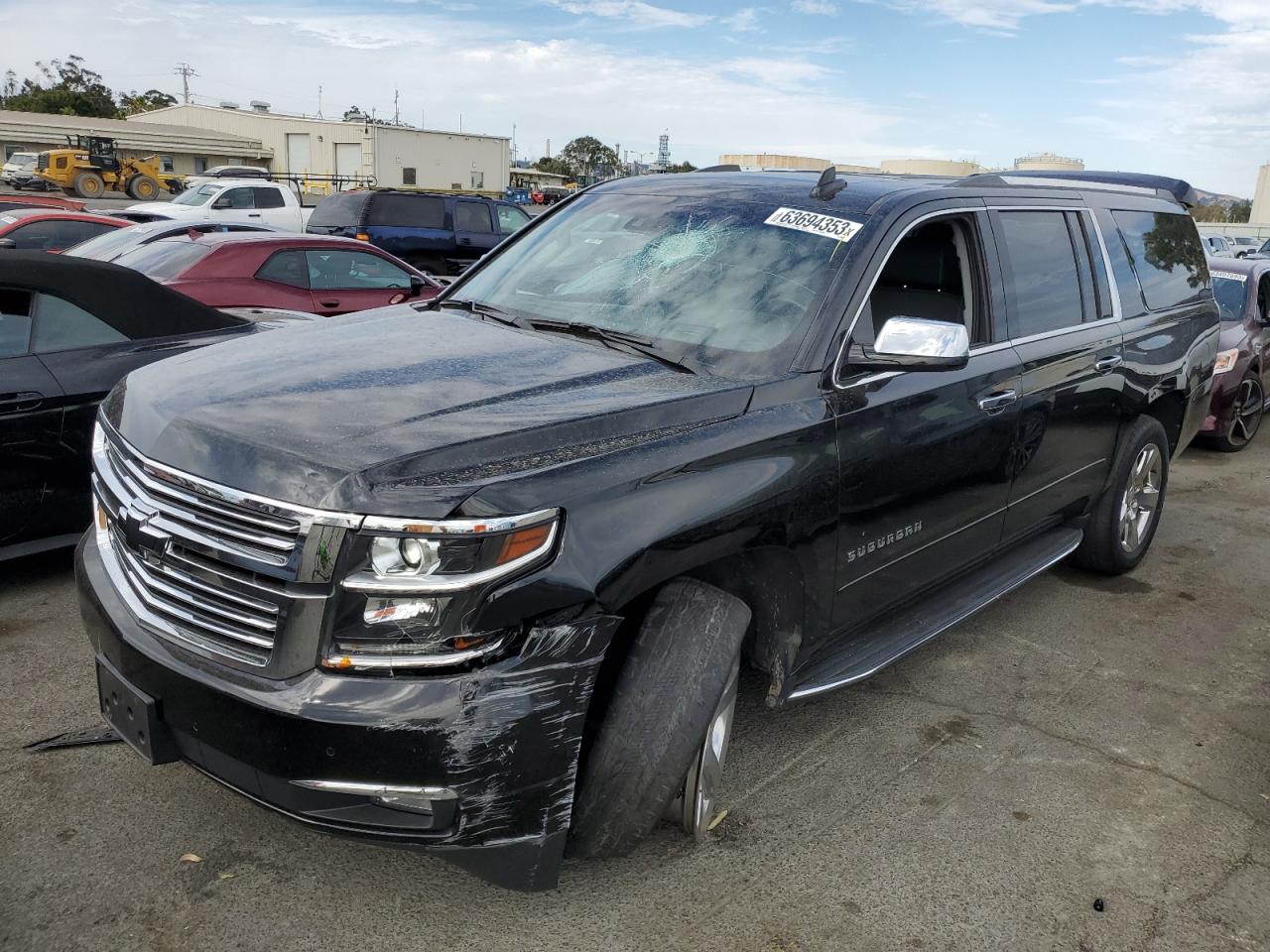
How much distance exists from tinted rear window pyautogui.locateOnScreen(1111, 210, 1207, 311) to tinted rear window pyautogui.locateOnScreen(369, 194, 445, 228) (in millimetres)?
12538

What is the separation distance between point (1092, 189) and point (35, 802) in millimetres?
4965

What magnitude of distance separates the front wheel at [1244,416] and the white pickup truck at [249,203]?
1537 centimetres

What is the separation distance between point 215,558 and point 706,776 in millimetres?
1445

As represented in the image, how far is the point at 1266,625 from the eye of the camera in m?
5.21

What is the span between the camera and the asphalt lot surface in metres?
2.78

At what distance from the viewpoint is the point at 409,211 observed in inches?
652

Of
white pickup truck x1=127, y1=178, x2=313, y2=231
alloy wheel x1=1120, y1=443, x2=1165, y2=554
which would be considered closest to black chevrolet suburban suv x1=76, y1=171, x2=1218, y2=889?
alloy wheel x1=1120, y1=443, x2=1165, y2=554

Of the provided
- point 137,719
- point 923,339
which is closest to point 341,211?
point 923,339

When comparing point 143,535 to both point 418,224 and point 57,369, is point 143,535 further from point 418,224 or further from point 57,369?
point 418,224

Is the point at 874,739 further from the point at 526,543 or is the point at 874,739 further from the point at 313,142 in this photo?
the point at 313,142

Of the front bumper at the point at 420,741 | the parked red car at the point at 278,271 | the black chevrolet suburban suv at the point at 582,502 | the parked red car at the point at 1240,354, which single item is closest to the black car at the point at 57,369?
the black chevrolet suburban suv at the point at 582,502

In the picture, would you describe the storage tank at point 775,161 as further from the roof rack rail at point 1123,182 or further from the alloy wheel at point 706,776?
the alloy wheel at point 706,776

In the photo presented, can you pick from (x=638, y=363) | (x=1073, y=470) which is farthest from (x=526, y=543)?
(x=1073, y=470)

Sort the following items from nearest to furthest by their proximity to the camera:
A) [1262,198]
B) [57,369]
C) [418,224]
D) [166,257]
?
[57,369] → [166,257] → [418,224] → [1262,198]
